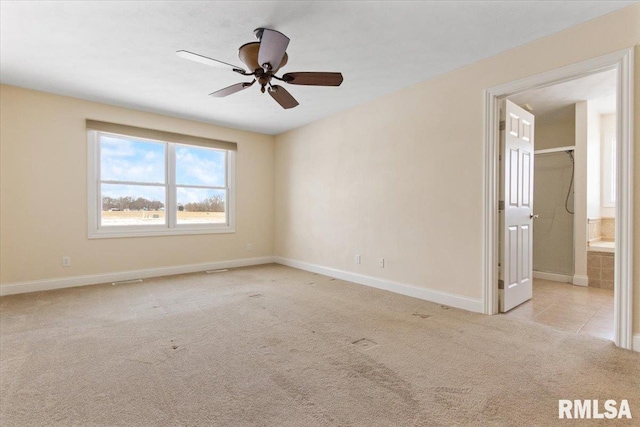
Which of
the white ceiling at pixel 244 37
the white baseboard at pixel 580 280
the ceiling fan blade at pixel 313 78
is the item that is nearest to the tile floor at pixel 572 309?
the white baseboard at pixel 580 280

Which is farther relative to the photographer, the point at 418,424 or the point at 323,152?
the point at 323,152

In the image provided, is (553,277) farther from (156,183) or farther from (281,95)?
(156,183)

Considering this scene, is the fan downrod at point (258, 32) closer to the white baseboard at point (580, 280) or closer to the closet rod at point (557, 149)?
the closet rod at point (557, 149)

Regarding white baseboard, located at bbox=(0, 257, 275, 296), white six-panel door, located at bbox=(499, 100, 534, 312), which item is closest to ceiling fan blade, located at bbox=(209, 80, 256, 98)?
white six-panel door, located at bbox=(499, 100, 534, 312)

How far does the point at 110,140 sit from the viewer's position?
15.2 feet

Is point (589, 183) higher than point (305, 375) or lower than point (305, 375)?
higher

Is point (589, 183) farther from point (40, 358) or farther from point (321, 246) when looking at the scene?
point (40, 358)

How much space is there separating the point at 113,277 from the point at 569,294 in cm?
629

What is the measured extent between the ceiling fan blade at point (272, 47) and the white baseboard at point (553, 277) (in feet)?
16.4

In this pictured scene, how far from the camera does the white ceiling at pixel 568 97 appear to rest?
143 inches

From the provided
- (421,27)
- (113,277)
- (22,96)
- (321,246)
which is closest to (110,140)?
(22,96)

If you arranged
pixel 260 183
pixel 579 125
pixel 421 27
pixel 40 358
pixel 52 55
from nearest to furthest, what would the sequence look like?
1. pixel 40 358
2. pixel 421 27
3. pixel 52 55
4. pixel 579 125
5. pixel 260 183

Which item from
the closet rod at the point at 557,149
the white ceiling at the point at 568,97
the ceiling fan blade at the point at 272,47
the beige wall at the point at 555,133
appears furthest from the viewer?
the beige wall at the point at 555,133

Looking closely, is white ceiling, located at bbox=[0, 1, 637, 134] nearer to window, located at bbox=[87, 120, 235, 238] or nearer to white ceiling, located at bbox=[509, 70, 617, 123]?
window, located at bbox=[87, 120, 235, 238]
